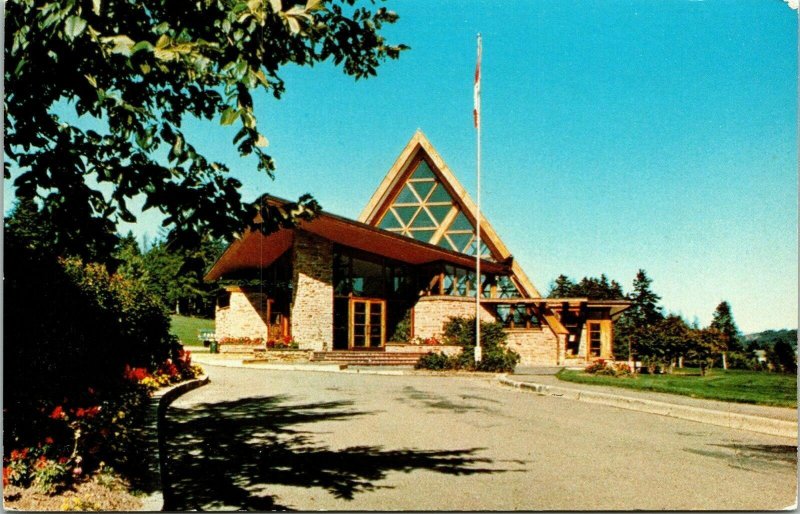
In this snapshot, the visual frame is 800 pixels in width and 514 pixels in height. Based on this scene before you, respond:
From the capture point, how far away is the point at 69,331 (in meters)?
7.30

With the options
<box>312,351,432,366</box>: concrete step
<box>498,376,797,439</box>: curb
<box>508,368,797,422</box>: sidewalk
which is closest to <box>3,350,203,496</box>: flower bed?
<box>498,376,797,439</box>: curb

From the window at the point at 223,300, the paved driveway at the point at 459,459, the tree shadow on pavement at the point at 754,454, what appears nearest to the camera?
the paved driveway at the point at 459,459

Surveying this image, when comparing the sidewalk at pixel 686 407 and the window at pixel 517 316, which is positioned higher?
the window at pixel 517 316

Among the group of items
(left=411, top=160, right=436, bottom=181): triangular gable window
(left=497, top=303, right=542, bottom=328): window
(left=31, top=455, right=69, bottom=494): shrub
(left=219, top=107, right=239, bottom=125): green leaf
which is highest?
(left=411, top=160, right=436, bottom=181): triangular gable window

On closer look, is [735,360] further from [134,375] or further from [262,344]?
[262,344]

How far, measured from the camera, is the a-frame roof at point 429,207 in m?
26.8

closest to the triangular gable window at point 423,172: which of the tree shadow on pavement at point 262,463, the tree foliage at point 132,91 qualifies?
the tree shadow on pavement at point 262,463

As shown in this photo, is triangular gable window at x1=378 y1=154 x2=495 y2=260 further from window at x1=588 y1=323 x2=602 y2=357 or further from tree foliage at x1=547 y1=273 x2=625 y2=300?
tree foliage at x1=547 y1=273 x2=625 y2=300

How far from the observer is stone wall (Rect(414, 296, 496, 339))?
959 inches

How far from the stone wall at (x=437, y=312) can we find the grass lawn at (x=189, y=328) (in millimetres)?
22204

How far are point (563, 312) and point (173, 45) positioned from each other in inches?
977

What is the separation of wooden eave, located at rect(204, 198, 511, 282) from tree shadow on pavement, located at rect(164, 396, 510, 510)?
1149 centimetres

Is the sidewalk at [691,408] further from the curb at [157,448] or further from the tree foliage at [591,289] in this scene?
the tree foliage at [591,289]

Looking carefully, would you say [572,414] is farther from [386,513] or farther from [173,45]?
[173,45]
